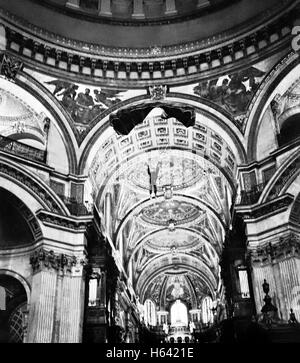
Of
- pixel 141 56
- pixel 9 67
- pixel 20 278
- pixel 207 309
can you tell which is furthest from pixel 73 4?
pixel 207 309

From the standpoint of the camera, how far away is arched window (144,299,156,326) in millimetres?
39234

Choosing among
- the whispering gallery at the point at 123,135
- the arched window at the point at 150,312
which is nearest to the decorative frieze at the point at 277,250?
the whispering gallery at the point at 123,135

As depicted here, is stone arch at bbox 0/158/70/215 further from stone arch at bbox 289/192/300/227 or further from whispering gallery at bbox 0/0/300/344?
stone arch at bbox 289/192/300/227

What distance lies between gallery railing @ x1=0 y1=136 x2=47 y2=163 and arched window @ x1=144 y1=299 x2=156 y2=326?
77.6 feet

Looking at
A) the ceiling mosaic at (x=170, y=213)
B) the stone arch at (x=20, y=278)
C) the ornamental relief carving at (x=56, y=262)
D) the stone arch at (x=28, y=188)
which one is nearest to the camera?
the ornamental relief carving at (x=56, y=262)

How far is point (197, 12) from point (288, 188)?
924 centimetres

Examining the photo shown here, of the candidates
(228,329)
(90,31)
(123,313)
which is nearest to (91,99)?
(90,31)

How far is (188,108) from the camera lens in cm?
1811

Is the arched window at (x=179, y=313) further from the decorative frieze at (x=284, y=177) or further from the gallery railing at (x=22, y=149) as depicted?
the gallery railing at (x=22, y=149)

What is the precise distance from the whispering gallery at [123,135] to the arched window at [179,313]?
684 inches

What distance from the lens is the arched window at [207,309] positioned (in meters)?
39.5

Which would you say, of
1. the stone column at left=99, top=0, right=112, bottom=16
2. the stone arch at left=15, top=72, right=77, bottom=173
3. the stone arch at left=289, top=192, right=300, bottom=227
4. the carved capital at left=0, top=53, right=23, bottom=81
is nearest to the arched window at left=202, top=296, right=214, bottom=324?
the stone arch at left=15, top=72, right=77, bottom=173

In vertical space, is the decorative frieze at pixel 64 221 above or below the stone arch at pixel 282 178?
below

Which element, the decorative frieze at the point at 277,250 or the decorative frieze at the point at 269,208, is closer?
the decorative frieze at the point at 277,250
